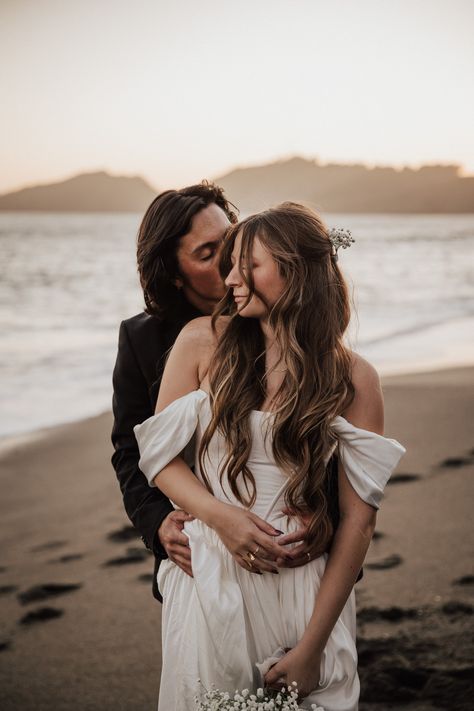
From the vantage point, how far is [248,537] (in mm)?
2160

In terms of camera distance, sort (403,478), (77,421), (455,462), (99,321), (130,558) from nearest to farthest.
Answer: (130,558), (403,478), (455,462), (77,421), (99,321)

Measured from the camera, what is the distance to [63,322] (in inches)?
684

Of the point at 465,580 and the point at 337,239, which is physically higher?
the point at 337,239

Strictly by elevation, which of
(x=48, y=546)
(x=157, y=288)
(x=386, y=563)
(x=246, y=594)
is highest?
(x=157, y=288)

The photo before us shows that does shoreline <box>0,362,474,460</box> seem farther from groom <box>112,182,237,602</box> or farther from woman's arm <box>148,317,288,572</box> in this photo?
woman's arm <box>148,317,288,572</box>

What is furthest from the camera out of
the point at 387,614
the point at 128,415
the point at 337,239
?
the point at 387,614

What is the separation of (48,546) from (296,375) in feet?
12.7

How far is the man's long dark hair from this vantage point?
2928 mm

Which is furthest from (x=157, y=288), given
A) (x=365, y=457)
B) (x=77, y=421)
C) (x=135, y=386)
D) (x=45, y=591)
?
(x=77, y=421)

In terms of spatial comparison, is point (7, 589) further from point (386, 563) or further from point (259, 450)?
point (259, 450)

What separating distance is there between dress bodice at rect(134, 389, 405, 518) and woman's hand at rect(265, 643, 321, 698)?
425 millimetres

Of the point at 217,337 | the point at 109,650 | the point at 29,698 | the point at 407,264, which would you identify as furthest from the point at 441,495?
the point at 407,264

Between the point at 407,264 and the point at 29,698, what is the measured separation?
3261 centimetres

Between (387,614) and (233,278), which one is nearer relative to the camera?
(233,278)
